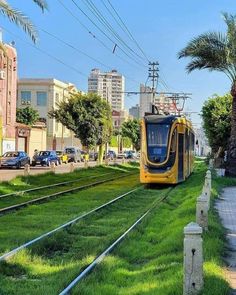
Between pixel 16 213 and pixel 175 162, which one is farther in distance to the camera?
pixel 175 162

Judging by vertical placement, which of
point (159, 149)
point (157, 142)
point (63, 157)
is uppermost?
point (157, 142)

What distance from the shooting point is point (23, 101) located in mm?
97688

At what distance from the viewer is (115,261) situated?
9602 millimetres

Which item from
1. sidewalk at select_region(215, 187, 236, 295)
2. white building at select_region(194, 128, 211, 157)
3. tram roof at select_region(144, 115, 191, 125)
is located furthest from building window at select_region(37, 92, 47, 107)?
sidewalk at select_region(215, 187, 236, 295)

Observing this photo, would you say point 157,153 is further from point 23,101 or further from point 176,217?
point 23,101

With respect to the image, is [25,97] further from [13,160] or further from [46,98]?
[13,160]

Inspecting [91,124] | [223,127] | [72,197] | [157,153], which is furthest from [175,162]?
[91,124]

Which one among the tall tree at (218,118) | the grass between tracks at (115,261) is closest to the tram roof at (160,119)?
the grass between tracks at (115,261)

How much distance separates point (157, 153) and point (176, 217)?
39.6 ft

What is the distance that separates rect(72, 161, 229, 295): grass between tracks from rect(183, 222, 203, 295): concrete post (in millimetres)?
157

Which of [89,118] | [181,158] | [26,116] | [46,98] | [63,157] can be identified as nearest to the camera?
[181,158]

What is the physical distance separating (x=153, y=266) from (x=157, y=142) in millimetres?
18218

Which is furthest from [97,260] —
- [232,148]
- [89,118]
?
[89,118]

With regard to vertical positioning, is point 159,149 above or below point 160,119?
below
